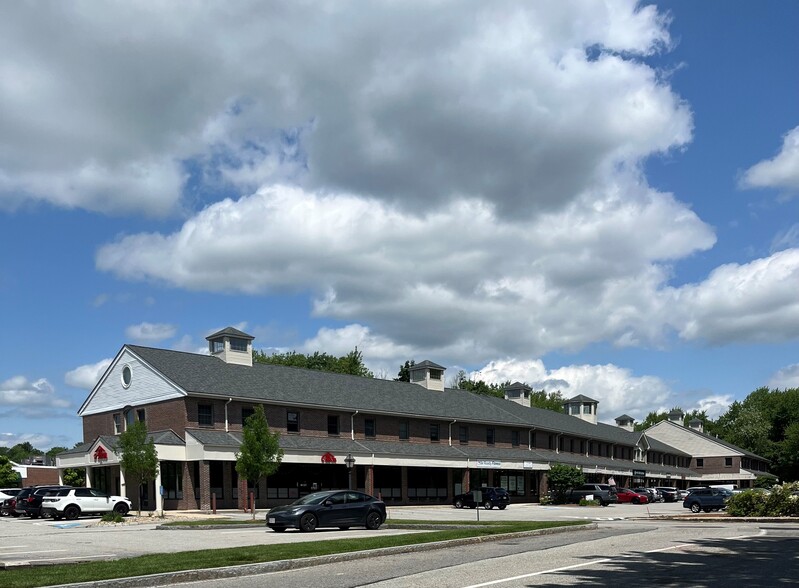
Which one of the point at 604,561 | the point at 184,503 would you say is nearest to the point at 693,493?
the point at 184,503

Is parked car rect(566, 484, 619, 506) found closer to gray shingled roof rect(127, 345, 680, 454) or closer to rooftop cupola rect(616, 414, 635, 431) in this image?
gray shingled roof rect(127, 345, 680, 454)

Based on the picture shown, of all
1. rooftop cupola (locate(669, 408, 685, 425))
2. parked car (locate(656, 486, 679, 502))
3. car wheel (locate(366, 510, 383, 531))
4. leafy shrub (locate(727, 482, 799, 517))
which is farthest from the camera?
rooftop cupola (locate(669, 408, 685, 425))

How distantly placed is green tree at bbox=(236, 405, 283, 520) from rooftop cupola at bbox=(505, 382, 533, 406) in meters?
44.6

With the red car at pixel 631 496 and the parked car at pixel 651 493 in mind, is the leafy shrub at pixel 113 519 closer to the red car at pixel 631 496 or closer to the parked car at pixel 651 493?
the red car at pixel 631 496

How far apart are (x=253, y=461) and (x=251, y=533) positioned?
12288 mm

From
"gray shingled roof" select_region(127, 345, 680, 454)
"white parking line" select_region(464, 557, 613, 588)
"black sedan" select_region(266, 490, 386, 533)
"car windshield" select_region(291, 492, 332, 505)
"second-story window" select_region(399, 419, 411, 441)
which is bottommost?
"black sedan" select_region(266, 490, 386, 533)

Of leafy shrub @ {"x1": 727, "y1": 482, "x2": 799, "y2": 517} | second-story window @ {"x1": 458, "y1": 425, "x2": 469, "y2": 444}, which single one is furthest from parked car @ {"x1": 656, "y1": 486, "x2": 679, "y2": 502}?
leafy shrub @ {"x1": 727, "y1": 482, "x2": 799, "y2": 517}

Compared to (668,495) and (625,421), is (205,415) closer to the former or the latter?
(668,495)

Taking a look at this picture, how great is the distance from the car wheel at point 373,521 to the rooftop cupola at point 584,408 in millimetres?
64262

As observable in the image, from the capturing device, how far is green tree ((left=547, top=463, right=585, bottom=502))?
209 feet

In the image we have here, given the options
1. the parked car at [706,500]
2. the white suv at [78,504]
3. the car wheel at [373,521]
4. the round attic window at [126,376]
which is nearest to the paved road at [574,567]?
the car wheel at [373,521]

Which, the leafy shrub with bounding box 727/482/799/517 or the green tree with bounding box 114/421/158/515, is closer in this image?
the leafy shrub with bounding box 727/482/799/517

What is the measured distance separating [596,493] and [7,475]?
139 ft

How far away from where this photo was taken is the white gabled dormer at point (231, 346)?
53375 mm
